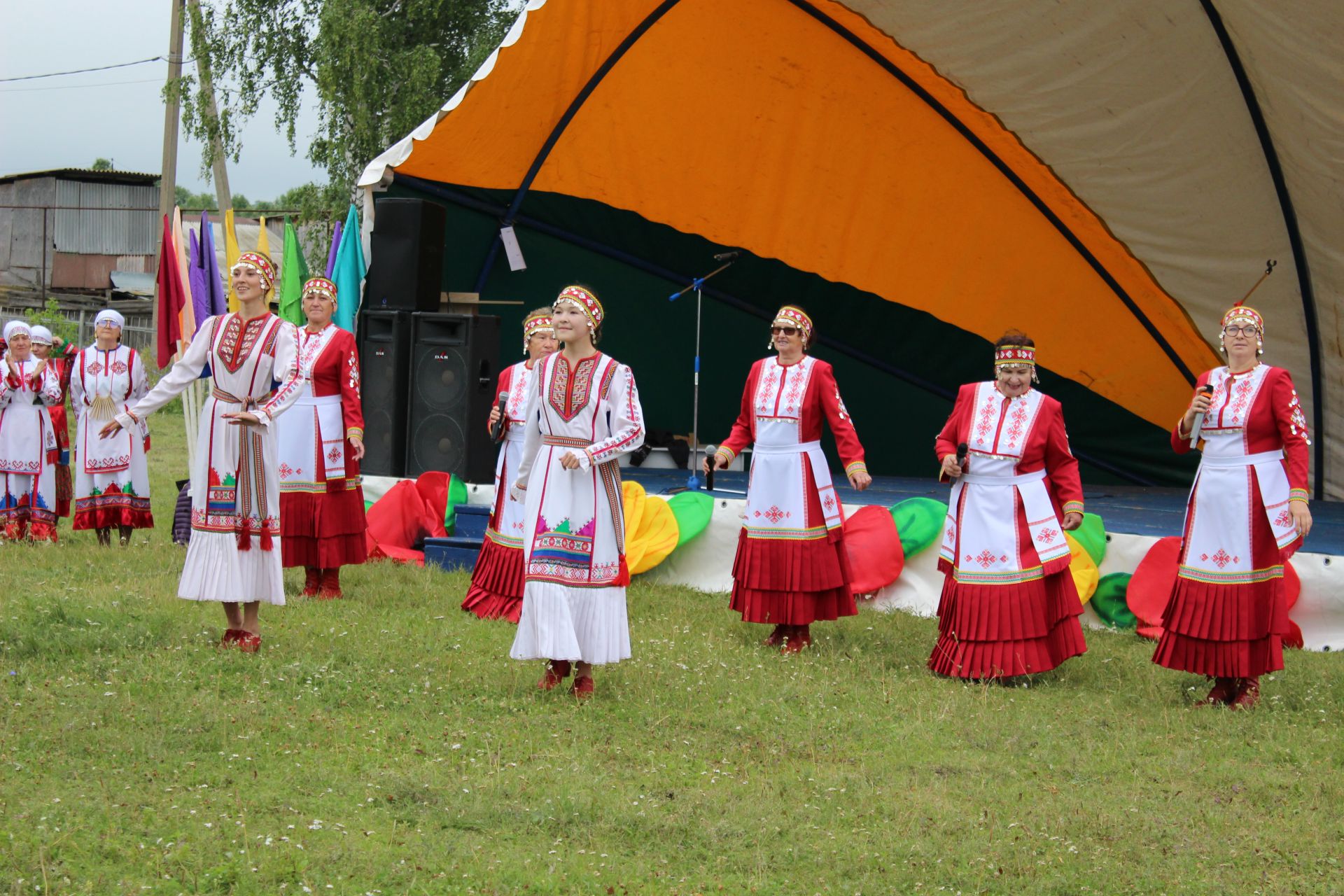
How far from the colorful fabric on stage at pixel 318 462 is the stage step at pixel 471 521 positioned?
1.55m

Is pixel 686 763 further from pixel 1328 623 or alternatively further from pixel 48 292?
pixel 48 292

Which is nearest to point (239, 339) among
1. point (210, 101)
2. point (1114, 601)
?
point (1114, 601)

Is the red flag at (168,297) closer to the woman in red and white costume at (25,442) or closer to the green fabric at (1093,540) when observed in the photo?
the woman in red and white costume at (25,442)

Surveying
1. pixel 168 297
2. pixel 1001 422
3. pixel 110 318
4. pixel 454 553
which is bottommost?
pixel 454 553

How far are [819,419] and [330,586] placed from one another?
9.85ft

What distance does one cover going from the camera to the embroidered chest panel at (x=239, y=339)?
5945mm

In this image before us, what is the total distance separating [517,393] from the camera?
7746mm

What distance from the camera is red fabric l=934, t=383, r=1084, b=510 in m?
6.28

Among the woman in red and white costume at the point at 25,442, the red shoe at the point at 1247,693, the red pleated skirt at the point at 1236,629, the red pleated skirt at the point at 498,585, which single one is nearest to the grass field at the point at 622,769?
the red shoe at the point at 1247,693

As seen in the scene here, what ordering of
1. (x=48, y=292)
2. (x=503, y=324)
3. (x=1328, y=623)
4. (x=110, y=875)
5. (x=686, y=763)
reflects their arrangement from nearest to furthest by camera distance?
(x=110, y=875) < (x=686, y=763) < (x=1328, y=623) < (x=503, y=324) < (x=48, y=292)

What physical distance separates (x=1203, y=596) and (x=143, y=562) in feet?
20.8

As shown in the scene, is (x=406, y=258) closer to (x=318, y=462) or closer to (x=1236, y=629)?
(x=318, y=462)

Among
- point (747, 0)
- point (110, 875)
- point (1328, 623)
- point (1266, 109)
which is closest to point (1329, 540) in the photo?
point (1328, 623)

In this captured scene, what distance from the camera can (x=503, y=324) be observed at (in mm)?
12969
